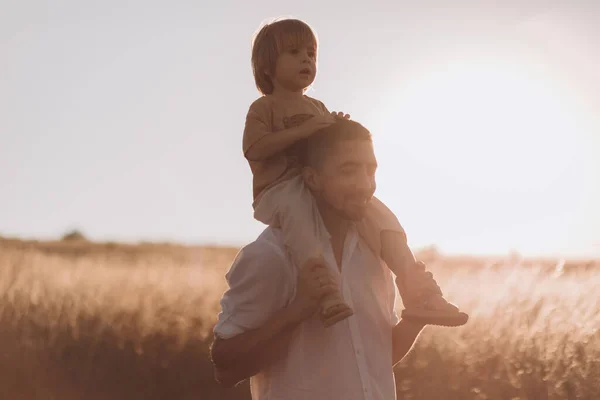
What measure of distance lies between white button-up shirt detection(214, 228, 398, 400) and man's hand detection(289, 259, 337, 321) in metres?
0.09

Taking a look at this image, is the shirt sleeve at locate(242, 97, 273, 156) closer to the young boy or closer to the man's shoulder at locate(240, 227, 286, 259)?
the young boy

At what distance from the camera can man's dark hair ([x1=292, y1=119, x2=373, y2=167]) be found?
1.80 metres

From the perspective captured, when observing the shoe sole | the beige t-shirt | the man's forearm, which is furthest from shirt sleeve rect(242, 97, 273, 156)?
the shoe sole

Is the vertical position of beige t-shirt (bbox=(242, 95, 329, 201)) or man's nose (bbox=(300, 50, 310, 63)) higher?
man's nose (bbox=(300, 50, 310, 63))

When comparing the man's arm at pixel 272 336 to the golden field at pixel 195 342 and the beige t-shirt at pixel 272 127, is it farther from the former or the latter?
the golden field at pixel 195 342

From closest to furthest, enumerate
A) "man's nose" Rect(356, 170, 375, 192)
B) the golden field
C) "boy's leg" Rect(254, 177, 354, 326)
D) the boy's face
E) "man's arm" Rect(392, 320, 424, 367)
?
1. "boy's leg" Rect(254, 177, 354, 326)
2. "man's nose" Rect(356, 170, 375, 192)
3. "man's arm" Rect(392, 320, 424, 367)
4. the boy's face
5. the golden field

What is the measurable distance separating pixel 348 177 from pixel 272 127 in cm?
34

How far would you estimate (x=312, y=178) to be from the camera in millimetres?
1845

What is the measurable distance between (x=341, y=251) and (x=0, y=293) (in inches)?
260

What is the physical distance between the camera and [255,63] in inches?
83.1

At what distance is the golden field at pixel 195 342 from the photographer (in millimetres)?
6031

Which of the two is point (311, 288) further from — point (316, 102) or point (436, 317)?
point (316, 102)

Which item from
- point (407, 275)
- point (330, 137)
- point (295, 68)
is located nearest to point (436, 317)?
point (407, 275)

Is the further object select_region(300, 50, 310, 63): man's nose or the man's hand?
select_region(300, 50, 310, 63): man's nose
